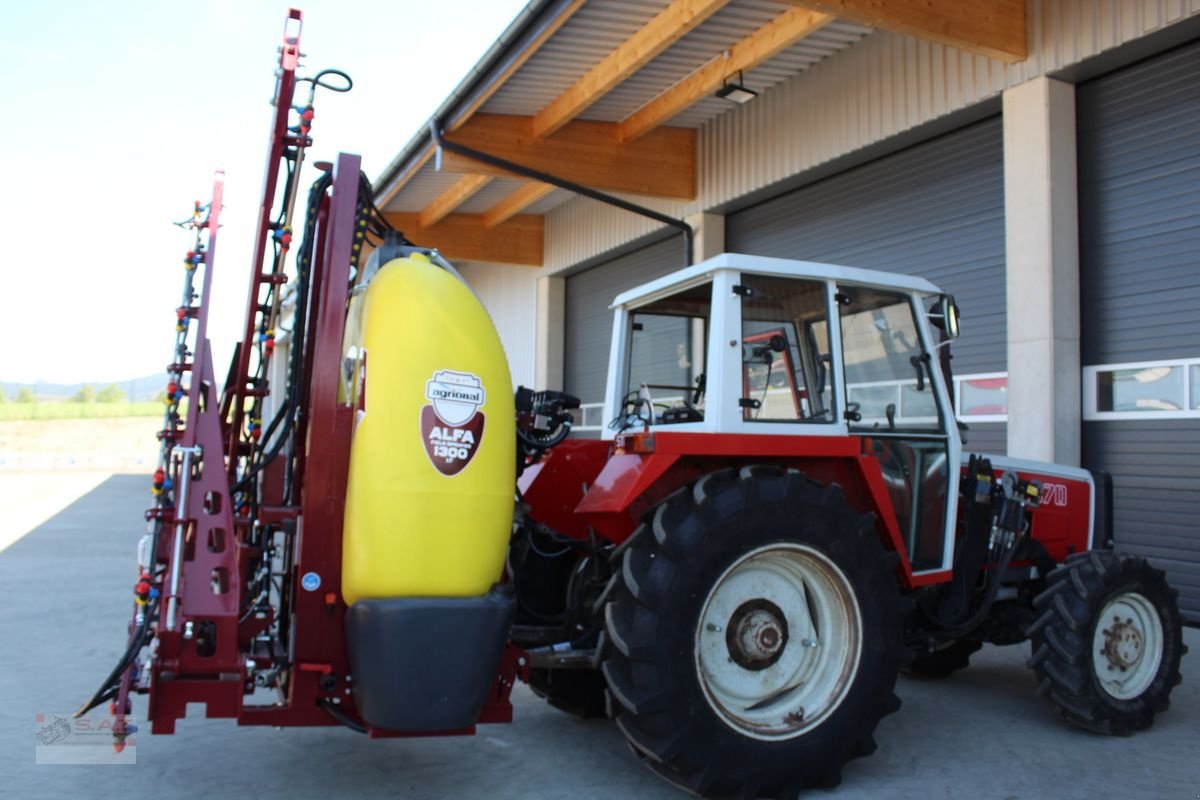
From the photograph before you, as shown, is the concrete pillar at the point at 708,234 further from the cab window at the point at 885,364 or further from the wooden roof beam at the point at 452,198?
the cab window at the point at 885,364

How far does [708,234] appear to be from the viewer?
12469 millimetres

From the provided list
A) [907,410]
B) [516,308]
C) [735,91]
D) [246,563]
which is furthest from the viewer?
[516,308]

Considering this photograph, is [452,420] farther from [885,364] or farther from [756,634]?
[885,364]

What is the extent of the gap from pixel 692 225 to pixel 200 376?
9.57m

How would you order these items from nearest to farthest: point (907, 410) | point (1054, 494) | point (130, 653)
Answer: point (130, 653)
point (907, 410)
point (1054, 494)

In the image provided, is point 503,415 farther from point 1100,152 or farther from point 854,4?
point 1100,152

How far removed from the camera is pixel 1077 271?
7.98m

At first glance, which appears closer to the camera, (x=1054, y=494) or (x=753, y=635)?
(x=753, y=635)

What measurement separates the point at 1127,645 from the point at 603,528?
296 cm

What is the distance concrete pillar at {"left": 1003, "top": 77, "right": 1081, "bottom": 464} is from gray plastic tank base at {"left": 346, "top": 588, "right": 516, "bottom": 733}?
19.0 ft

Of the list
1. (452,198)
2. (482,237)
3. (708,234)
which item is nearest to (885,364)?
(708,234)

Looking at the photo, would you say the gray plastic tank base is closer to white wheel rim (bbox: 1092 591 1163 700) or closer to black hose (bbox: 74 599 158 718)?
black hose (bbox: 74 599 158 718)

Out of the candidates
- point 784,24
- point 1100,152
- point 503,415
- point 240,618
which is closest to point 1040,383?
point 1100,152

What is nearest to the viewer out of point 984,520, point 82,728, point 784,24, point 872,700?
point 872,700
